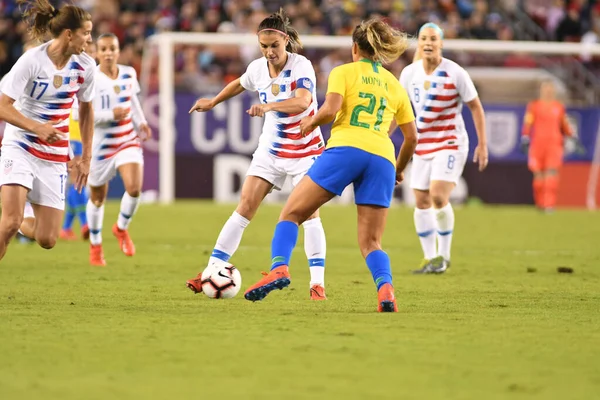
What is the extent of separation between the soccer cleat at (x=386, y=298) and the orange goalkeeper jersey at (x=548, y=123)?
14.5 m

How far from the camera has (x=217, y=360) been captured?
5957 mm

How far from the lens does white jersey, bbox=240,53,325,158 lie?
28.7 feet

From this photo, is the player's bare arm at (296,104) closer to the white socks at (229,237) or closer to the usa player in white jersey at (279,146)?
the usa player in white jersey at (279,146)

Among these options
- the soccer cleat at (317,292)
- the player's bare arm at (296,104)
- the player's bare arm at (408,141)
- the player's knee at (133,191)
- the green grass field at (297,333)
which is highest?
the player's bare arm at (296,104)

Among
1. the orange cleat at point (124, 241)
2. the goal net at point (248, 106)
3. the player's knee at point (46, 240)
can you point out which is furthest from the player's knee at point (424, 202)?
the goal net at point (248, 106)

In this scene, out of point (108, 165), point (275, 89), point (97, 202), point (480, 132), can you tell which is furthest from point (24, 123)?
point (480, 132)

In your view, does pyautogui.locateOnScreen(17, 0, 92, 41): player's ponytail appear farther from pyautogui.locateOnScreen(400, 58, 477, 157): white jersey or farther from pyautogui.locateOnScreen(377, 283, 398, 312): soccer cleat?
pyautogui.locateOnScreen(400, 58, 477, 157): white jersey

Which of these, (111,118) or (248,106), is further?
(248,106)

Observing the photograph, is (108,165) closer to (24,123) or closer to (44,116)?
(44,116)

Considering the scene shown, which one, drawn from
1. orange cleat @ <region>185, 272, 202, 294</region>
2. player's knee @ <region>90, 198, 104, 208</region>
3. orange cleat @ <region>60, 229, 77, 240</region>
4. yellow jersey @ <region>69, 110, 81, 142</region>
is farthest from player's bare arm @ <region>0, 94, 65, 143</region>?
orange cleat @ <region>60, 229, 77, 240</region>

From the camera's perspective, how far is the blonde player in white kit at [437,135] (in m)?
11.5

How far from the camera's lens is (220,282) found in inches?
335

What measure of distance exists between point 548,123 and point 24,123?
15.7m

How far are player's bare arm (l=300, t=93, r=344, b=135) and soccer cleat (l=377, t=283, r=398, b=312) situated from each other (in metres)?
Answer: 1.20
